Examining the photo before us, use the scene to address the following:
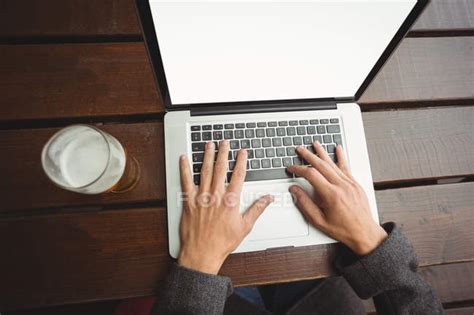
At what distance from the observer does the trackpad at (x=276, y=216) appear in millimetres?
541

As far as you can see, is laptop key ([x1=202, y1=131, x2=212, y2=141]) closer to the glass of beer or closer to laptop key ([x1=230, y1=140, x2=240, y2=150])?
laptop key ([x1=230, y1=140, x2=240, y2=150])

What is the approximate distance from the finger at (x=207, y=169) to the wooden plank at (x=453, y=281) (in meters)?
0.58

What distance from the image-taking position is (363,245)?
1.76 feet

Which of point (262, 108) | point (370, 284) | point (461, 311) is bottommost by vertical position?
point (461, 311)

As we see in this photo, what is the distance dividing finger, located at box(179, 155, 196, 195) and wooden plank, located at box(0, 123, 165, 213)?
45 mm

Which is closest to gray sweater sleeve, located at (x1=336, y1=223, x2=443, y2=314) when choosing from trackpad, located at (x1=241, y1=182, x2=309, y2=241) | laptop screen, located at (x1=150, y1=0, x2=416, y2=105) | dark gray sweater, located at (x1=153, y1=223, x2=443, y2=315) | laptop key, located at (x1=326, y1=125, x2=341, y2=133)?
dark gray sweater, located at (x1=153, y1=223, x2=443, y2=315)

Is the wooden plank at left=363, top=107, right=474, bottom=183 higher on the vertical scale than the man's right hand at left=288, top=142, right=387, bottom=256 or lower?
higher

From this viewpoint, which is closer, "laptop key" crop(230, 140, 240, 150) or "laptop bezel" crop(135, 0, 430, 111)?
"laptop bezel" crop(135, 0, 430, 111)

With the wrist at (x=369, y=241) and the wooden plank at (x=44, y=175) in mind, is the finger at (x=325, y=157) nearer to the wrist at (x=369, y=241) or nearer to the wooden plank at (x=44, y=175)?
the wrist at (x=369, y=241)

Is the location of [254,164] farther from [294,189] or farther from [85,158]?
[85,158]

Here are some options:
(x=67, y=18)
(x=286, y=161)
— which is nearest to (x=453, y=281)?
(x=286, y=161)

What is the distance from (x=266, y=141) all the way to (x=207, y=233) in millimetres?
204

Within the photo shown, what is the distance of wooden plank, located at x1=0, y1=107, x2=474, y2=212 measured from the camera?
54cm

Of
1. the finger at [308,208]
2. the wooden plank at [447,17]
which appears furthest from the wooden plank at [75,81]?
the wooden plank at [447,17]
